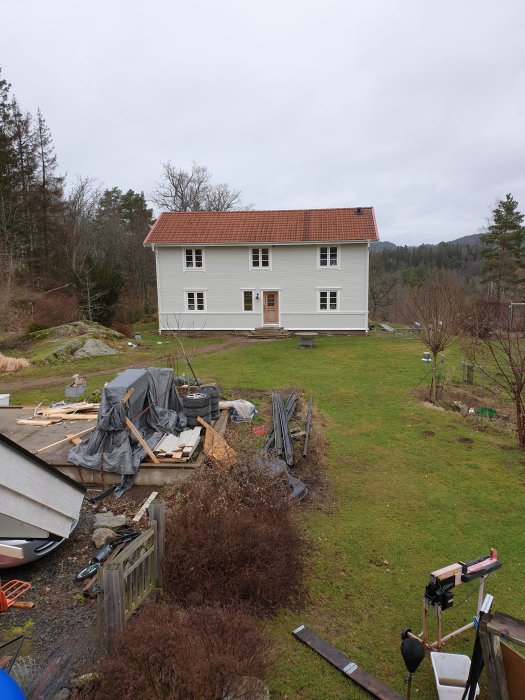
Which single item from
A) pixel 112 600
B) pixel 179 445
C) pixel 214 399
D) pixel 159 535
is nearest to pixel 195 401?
pixel 214 399

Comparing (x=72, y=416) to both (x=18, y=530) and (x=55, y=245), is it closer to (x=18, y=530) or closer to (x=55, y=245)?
(x=18, y=530)

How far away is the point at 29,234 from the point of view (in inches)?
1228

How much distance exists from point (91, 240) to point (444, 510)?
3609 centimetres

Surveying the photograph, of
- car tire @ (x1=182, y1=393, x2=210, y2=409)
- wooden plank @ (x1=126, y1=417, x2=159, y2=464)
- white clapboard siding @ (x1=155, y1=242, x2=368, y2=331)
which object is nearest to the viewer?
wooden plank @ (x1=126, y1=417, x2=159, y2=464)

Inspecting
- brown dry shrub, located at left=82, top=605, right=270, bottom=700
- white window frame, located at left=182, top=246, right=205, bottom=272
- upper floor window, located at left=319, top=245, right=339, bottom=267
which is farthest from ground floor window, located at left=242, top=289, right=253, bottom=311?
brown dry shrub, located at left=82, top=605, right=270, bottom=700

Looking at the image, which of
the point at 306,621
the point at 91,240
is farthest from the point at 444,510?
the point at 91,240

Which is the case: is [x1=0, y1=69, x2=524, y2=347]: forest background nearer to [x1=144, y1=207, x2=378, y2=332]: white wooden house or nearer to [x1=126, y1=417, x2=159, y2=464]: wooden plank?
[x1=144, y1=207, x2=378, y2=332]: white wooden house

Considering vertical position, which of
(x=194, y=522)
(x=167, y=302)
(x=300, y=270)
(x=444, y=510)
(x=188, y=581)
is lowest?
(x=444, y=510)

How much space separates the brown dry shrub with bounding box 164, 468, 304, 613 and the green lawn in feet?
1.25

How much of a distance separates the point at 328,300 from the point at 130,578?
24.0 m

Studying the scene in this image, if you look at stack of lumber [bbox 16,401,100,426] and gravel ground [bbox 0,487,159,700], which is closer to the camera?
gravel ground [bbox 0,487,159,700]

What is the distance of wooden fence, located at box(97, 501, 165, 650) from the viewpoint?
3883mm

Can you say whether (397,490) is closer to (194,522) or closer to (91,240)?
(194,522)

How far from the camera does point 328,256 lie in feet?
87.8
